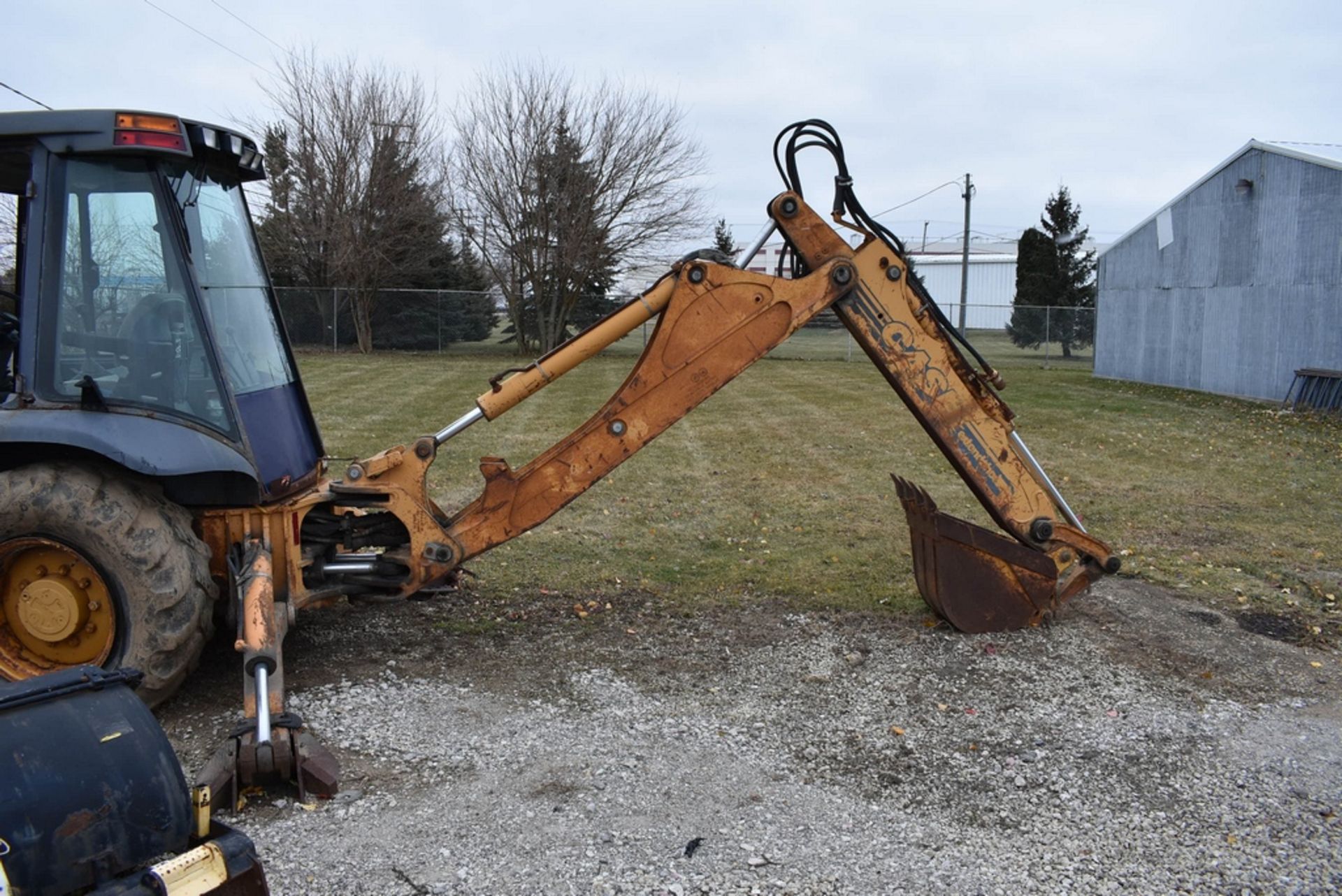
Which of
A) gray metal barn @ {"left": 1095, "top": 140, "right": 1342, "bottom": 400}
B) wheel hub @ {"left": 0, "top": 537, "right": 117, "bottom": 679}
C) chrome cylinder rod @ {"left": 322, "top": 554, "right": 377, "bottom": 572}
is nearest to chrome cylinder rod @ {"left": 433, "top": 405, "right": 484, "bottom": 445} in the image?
chrome cylinder rod @ {"left": 322, "top": 554, "right": 377, "bottom": 572}

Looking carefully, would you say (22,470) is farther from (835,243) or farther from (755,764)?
(835,243)

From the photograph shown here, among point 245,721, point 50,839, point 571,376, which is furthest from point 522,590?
point 571,376

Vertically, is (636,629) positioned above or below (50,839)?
below

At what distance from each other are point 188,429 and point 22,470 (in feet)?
2.26

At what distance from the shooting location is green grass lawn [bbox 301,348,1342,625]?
7.87m

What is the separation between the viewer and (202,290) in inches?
206

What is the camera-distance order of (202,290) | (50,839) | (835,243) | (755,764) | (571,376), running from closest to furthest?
(50,839), (755,764), (202,290), (835,243), (571,376)

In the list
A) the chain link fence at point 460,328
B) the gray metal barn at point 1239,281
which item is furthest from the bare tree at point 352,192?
the gray metal barn at point 1239,281

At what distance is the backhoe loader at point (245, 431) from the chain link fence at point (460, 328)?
2665 cm

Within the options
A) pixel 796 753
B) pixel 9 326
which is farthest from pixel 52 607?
pixel 796 753

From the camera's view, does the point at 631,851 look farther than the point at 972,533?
No

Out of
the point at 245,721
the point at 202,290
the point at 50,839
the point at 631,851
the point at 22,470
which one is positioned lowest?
the point at 631,851

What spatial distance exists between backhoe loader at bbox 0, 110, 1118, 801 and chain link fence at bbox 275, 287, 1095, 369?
87.4ft

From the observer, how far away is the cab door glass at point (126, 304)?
4.99 metres
